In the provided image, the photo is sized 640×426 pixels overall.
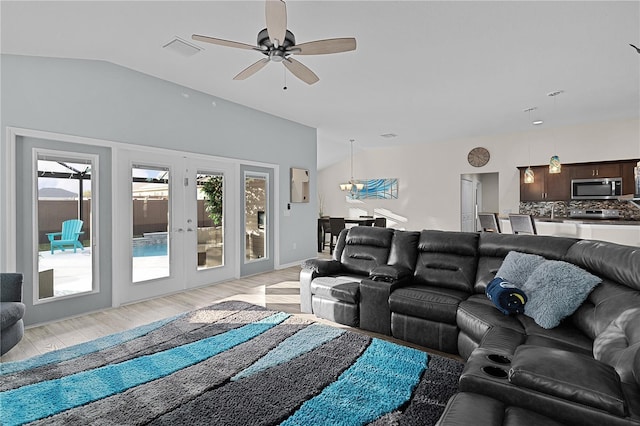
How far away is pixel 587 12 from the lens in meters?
2.83

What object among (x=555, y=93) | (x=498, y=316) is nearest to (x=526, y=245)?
(x=498, y=316)

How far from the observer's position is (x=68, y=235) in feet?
11.8

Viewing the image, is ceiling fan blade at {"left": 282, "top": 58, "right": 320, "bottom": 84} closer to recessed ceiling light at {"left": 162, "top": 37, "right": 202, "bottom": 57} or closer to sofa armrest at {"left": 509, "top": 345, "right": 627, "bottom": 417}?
recessed ceiling light at {"left": 162, "top": 37, "right": 202, "bottom": 57}

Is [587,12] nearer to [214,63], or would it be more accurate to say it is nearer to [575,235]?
[575,235]

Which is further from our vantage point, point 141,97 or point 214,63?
point 141,97

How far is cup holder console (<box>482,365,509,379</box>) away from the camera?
1.46m

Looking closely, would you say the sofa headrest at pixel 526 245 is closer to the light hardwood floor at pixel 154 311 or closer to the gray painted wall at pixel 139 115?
the light hardwood floor at pixel 154 311

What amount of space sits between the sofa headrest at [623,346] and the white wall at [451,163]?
6572mm

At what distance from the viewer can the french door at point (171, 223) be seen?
407cm

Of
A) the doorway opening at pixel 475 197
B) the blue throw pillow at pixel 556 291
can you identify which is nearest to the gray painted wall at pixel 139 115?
the blue throw pillow at pixel 556 291

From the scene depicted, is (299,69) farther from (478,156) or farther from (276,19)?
(478,156)

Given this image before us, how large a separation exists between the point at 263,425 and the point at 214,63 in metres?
3.72

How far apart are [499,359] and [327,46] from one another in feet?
7.96

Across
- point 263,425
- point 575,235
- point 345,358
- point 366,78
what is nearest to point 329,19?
point 366,78
